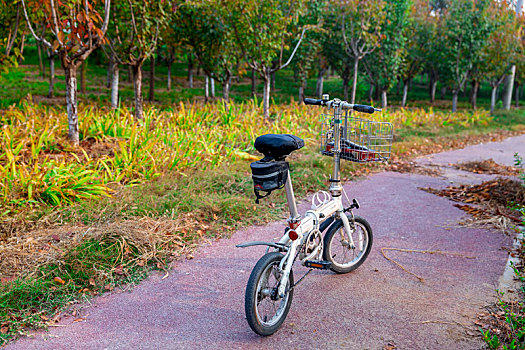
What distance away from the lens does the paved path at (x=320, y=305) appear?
9.77 ft

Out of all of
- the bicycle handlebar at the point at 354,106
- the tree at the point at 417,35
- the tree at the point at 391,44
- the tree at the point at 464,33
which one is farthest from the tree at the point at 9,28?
the tree at the point at 417,35

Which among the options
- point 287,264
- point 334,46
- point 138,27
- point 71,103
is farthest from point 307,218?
point 334,46

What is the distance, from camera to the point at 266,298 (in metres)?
3.10

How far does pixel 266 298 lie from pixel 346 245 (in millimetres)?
1099

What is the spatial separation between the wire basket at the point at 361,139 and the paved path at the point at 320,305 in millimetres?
1143

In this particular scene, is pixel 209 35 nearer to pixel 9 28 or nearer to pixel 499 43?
pixel 9 28

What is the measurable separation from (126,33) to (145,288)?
829 cm

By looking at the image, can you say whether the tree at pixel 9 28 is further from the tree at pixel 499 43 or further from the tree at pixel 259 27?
the tree at pixel 499 43

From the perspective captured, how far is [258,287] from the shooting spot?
9.39 ft

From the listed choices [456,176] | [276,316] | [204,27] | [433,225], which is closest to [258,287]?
[276,316]

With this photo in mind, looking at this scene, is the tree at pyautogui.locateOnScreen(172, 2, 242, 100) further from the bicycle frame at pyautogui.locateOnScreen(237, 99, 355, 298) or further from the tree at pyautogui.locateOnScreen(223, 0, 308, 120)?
the bicycle frame at pyautogui.locateOnScreen(237, 99, 355, 298)

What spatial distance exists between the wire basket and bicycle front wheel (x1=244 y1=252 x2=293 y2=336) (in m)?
1.00

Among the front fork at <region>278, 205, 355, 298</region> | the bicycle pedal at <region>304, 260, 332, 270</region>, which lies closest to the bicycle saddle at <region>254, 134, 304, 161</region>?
the front fork at <region>278, 205, 355, 298</region>

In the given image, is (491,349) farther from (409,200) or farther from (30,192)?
(30,192)
